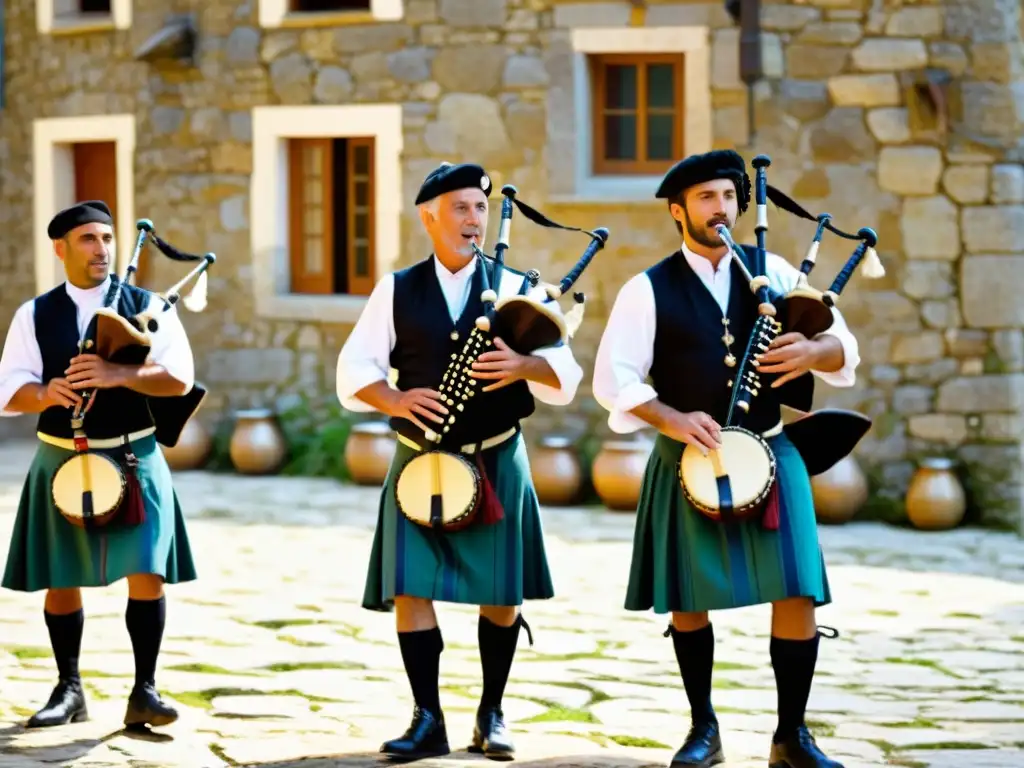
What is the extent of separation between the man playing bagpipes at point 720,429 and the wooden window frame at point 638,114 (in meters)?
6.22

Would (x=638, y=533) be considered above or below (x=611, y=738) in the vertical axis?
above

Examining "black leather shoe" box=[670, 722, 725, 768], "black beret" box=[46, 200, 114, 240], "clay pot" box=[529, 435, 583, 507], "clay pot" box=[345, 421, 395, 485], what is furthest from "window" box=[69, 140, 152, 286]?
"black leather shoe" box=[670, 722, 725, 768]

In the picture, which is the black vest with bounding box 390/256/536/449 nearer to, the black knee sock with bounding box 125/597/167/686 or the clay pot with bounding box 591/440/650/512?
the black knee sock with bounding box 125/597/167/686

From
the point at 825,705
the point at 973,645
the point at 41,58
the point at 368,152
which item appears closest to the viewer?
the point at 825,705

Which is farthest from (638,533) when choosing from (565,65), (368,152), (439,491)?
(368,152)

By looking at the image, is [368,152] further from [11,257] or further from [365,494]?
[11,257]

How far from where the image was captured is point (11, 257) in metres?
13.9

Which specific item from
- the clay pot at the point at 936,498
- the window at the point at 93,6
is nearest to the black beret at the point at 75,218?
the clay pot at the point at 936,498

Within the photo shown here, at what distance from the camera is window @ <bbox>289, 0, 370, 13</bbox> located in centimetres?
1226

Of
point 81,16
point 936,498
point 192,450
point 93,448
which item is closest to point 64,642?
point 93,448

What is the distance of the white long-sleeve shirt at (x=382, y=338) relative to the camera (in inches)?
209

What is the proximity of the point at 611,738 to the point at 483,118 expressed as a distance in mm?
6425

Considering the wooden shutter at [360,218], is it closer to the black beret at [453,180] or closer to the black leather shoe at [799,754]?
the black beret at [453,180]

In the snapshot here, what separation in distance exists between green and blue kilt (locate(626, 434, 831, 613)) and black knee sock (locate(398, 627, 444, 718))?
564mm
